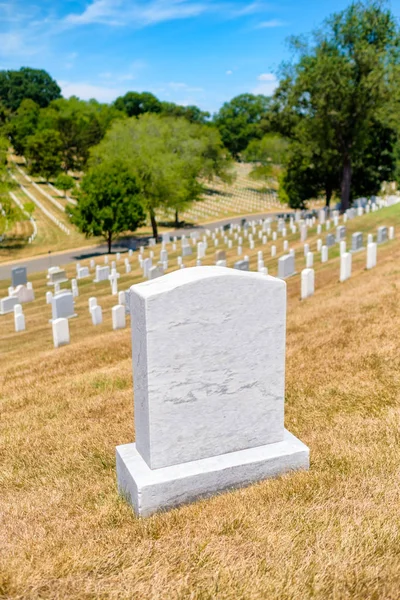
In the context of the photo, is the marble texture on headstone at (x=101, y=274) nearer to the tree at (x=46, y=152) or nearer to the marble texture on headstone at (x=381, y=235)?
the marble texture on headstone at (x=381, y=235)

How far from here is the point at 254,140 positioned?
12462cm

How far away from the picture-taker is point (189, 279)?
4.00 metres

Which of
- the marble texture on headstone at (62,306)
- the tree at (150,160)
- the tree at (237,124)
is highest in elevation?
the tree at (237,124)

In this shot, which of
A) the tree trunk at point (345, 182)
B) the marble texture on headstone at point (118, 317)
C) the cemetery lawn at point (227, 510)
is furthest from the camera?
the tree trunk at point (345, 182)

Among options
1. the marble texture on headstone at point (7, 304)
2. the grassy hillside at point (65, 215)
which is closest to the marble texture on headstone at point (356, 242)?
the marble texture on headstone at point (7, 304)

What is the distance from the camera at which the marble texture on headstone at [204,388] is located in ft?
13.1

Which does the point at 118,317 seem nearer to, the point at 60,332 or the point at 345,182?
the point at 60,332

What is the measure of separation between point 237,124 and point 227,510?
438 feet

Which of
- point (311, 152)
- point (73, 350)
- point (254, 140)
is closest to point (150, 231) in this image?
point (311, 152)

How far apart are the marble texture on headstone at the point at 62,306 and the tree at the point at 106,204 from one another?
78.3 ft

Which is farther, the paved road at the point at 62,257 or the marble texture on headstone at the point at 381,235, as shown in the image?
the paved road at the point at 62,257

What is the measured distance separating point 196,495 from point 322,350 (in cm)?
440

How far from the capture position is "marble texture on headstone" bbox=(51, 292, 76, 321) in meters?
18.6

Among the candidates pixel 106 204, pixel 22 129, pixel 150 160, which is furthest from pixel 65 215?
pixel 22 129
